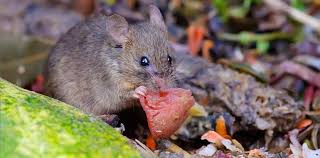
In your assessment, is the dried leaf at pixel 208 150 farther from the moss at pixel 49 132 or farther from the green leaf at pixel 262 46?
the green leaf at pixel 262 46

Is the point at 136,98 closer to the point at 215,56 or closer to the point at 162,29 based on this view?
the point at 162,29

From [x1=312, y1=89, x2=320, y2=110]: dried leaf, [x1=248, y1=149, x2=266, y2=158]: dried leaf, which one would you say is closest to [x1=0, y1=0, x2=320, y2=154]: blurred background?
[x1=312, y1=89, x2=320, y2=110]: dried leaf

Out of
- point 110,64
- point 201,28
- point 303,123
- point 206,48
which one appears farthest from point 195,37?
point 110,64

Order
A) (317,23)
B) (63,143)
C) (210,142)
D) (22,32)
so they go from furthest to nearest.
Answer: (22,32)
(317,23)
(210,142)
(63,143)

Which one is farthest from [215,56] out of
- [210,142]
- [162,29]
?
[210,142]

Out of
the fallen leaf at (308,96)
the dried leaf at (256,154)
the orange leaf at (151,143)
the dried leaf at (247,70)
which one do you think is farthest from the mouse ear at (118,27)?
the fallen leaf at (308,96)

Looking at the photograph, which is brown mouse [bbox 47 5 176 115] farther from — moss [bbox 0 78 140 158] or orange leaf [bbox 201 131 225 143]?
moss [bbox 0 78 140 158]

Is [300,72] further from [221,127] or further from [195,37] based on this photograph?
[221,127]
